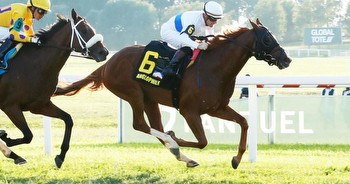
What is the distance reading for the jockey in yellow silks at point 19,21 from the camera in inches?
Answer: 305

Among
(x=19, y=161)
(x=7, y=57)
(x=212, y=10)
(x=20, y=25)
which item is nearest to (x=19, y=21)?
(x=20, y=25)

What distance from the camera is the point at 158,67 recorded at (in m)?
8.18

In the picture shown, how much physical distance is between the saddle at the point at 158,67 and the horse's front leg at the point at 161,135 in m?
0.34

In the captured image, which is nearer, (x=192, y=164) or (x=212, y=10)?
(x=192, y=164)

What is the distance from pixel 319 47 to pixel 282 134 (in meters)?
55.4

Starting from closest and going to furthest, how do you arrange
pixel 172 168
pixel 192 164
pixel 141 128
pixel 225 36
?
pixel 172 168 < pixel 192 164 < pixel 225 36 < pixel 141 128

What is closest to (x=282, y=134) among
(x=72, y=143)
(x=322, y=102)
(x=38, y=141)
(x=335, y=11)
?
(x=322, y=102)

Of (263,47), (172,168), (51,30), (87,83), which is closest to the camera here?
(172,168)

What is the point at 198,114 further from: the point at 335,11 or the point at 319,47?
the point at 335,11

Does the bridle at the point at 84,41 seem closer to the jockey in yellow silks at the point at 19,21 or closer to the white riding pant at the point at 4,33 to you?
the jockey in yellow silks at the point at 19,21

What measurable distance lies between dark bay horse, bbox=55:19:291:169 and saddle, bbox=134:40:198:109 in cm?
6

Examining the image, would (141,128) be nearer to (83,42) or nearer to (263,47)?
(83,42)

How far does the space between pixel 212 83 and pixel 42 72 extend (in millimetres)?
1599

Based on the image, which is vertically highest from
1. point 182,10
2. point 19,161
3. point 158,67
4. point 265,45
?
point 265,45
